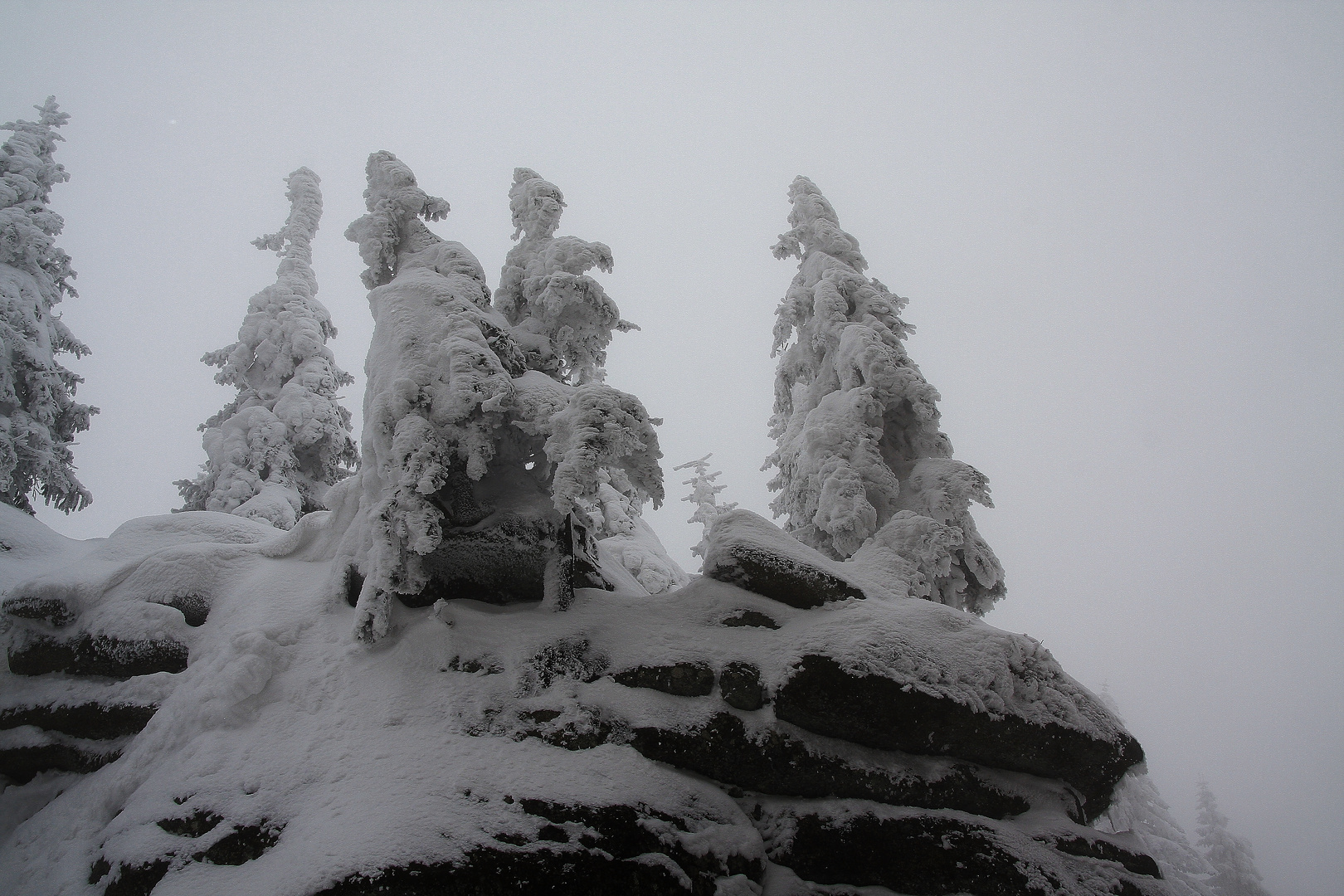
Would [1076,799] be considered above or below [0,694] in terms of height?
above

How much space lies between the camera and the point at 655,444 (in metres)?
8.92

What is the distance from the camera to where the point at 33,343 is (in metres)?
16.6

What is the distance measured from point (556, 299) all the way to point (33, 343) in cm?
1601

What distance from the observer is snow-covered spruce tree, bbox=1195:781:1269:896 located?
23078 mm

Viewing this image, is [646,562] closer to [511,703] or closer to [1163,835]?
[511,703]

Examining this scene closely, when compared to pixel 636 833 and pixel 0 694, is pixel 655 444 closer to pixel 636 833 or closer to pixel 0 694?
pixel 636 833

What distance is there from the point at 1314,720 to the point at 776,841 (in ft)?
742

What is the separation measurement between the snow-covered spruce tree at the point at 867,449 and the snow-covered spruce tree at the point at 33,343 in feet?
62.5

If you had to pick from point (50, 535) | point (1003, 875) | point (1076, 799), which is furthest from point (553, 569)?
point (50, 535)

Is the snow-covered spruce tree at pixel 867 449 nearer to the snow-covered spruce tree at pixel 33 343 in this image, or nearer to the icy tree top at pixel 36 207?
the snow-covered spruce tree at pixel 33 343

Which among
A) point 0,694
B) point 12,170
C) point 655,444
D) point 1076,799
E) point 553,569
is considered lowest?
point 0,694

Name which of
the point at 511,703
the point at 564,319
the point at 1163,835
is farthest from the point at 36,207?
the point at 1163,835

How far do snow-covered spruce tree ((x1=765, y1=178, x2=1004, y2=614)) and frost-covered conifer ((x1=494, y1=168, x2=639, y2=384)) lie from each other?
4.58m

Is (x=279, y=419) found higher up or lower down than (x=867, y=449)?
lower down
